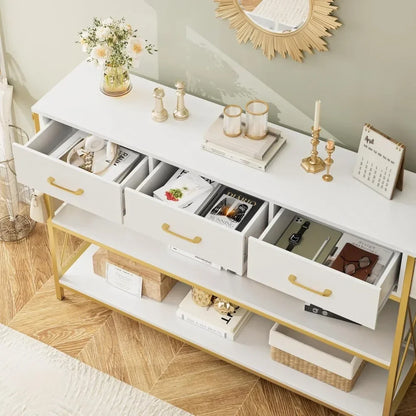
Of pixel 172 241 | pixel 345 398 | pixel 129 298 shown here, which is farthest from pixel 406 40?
pixel 129 298

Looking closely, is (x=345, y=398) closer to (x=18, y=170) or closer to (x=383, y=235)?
(x=383, y=235)

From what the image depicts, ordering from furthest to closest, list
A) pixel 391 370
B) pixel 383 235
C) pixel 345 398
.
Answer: pixel 345 398
pixel 391 370
pixel 383 235

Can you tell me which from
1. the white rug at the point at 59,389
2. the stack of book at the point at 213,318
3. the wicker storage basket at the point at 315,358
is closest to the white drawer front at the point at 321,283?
the wicker storage basket at the point at 315,358

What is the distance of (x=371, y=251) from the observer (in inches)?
106

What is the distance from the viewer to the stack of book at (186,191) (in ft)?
9.32

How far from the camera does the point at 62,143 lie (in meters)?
3.08

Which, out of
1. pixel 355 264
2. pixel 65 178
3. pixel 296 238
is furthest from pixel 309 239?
pixel 65 178

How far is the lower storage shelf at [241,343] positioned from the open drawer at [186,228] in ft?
1.42

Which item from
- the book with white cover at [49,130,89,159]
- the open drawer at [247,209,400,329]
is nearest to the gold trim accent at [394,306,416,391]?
the open drawer at [247,209,400,329]

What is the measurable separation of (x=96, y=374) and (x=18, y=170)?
822mm

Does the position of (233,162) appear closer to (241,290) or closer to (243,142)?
(243,142)

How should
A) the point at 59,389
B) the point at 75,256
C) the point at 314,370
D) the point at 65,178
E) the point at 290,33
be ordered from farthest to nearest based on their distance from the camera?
the point at 75,256, the point at 59,389, the point at 314,370, the point at 65,178, the point at 290,33

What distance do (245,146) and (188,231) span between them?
335 mm

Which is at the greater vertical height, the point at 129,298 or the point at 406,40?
the point at 406,40
